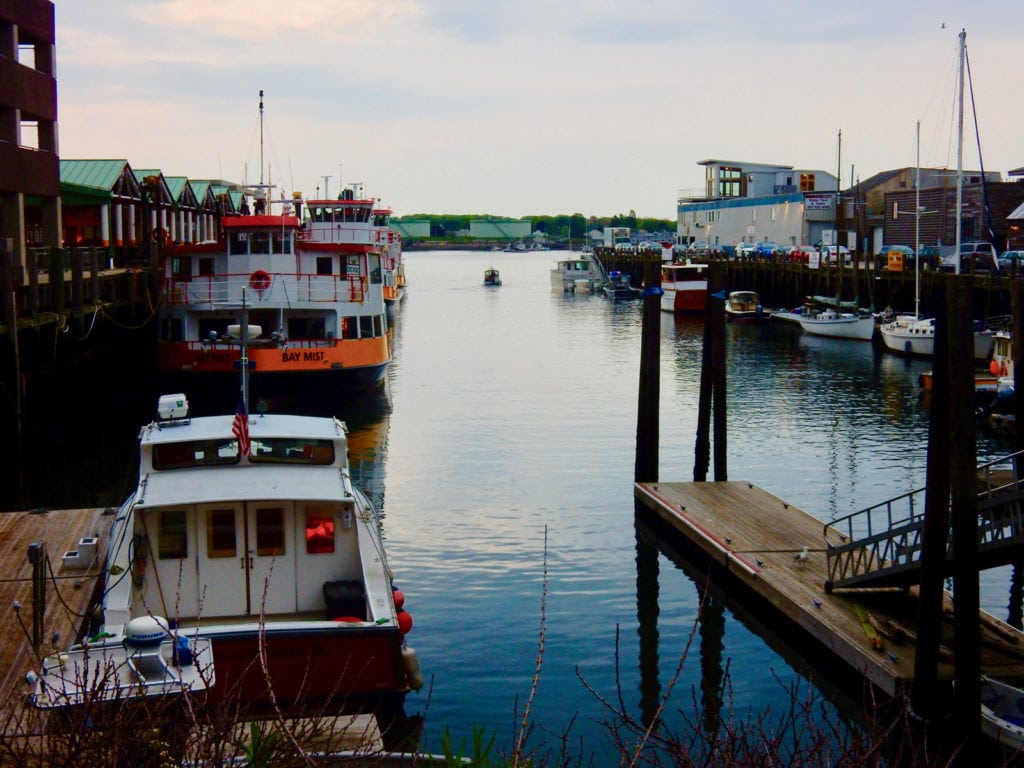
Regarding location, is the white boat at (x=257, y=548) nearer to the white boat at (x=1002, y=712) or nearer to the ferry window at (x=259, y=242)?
the white boat at (x=1002, y=712)

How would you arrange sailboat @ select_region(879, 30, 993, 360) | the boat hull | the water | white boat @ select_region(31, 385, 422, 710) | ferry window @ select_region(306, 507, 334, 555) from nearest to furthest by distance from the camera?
1. white boat @ select_region(31, 385, 422, 710)
2. ferry window @ select_region(306, 507, 334, 555)
3. the water
4. sailboat @ select_region(879, 30, 993, 360)
5. the boat hull

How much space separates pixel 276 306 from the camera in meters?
37.1

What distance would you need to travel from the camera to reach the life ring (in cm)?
3728

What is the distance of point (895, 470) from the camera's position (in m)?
29.6

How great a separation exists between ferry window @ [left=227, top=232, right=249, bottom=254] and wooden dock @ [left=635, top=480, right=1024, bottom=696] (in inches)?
778

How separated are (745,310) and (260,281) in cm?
4484

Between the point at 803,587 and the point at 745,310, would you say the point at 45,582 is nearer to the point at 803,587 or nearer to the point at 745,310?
the point at 803,587

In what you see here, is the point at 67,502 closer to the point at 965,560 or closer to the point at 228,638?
the point at 228,638

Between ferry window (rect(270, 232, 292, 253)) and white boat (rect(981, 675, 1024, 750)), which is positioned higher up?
ferry window (rect(270, 232, 292, 253))

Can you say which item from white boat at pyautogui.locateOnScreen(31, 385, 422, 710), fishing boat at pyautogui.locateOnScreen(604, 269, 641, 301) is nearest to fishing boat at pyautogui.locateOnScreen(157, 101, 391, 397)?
white boat at pyautogui.locateOnScreen(31, 385, 422, 710)

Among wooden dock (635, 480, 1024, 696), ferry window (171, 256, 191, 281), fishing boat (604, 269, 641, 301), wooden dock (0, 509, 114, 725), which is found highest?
ferry window (171, 256, 191, 281)

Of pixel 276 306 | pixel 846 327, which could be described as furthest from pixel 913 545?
pixel 846 327

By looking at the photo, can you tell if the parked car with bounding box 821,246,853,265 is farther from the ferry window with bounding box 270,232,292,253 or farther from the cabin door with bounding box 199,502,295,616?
the cabin door with bounding box 199,502,295,616

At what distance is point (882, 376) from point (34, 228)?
32477 mm
